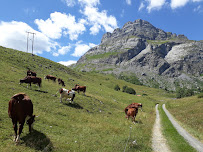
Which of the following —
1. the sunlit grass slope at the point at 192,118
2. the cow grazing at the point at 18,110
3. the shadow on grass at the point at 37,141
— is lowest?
the sunlit grass slope at the point at 192,118

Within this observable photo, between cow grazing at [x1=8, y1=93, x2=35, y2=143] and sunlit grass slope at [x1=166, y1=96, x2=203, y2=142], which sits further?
sunlit grass slope at [x1=166, y1=96, x2=203, y2=142]

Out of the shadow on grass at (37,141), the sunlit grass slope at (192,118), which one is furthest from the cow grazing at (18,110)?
the sunlit grass slope at (192,118)

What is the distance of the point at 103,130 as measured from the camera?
586 inches

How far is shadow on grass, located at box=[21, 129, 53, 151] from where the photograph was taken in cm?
860

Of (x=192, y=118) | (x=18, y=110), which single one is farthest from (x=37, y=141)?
(x=192, y=118)

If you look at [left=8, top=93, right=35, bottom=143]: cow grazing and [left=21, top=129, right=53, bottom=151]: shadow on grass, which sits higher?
[left=8, top=93, right=35, bottom=143]: cow grazing

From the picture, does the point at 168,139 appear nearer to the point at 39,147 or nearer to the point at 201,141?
the point at 201,141

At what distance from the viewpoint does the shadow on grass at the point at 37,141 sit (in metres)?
8.60

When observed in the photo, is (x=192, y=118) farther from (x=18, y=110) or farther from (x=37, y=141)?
(x=18, y=110)

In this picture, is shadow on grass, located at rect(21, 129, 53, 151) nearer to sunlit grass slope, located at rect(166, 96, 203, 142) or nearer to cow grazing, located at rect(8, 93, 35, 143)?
cow grazing, located at rect(8, 93, 35, 143)

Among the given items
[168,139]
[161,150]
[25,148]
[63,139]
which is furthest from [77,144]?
[168,139]

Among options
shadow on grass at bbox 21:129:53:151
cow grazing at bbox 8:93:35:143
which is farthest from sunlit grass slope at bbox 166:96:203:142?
cow grazing at bbox 8:93:35:143

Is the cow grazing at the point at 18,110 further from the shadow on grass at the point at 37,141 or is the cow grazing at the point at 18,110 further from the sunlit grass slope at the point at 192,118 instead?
the sunlit grass slope at the point at 192,118

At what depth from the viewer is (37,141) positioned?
30.2 feet
